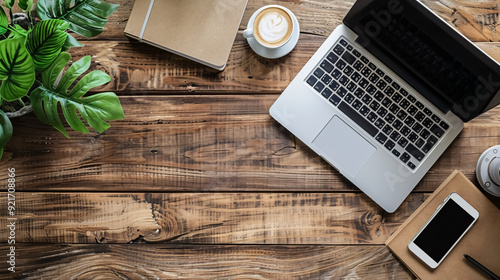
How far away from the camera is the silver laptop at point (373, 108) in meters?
0.90

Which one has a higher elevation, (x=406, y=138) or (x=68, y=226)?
(x=406, y=138)

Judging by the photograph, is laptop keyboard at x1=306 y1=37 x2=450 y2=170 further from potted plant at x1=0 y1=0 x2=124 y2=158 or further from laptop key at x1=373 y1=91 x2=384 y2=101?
potted plant at x1=0 y1=0 x2=124 y2=158

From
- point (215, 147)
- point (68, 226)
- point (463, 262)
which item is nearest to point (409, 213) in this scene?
point (463, 262)

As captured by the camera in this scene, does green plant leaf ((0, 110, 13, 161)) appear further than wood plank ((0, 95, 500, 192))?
No

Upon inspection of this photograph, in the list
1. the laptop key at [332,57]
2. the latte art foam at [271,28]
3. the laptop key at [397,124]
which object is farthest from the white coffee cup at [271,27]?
the laptop key at [397,124]

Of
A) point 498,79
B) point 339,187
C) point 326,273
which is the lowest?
point 326,273

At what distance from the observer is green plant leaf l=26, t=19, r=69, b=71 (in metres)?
0.71

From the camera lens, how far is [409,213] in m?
0.96

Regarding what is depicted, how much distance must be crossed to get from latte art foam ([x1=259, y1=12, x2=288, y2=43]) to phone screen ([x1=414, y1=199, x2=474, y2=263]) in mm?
537

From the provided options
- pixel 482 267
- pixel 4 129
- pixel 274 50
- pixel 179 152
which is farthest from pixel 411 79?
pixel 4 129

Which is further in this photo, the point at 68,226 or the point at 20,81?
the point at 68,226

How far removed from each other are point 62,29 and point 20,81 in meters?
0.12

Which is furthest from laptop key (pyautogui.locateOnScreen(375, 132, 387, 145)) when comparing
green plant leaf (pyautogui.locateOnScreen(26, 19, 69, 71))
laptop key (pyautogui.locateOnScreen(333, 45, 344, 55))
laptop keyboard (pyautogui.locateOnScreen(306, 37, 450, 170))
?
green plant leaf (pyautogui.locateOnScreen(26, 19, 69, 71))

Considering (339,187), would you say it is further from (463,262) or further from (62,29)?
(62,29)
